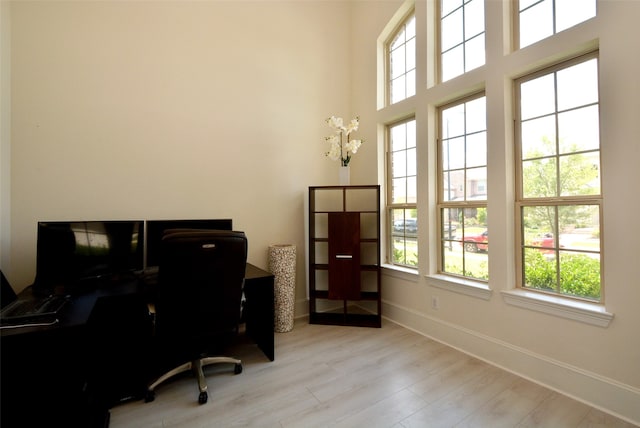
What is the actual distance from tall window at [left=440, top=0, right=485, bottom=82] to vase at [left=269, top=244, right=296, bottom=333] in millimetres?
2417

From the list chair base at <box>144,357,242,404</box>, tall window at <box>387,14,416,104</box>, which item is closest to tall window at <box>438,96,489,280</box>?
tall window at <box>387,14,416,104</box>

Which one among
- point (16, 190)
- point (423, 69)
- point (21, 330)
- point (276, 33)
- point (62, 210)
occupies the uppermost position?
point (276, 33)

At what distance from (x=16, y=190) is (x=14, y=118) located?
1.82ft

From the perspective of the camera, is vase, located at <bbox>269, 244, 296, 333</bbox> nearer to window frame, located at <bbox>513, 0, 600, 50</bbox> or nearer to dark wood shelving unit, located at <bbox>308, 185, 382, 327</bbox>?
dark wood shelving unit, located at <bbox>308, 185, 382, 327</bbox>

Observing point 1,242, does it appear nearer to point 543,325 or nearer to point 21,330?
point 21,330

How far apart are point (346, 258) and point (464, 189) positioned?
1.37 metres

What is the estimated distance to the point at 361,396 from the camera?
1933mm

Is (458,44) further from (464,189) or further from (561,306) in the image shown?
(561,306)

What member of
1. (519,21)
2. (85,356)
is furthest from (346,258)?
(519,21)

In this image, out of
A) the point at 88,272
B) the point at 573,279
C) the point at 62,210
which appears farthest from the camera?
the point at 62,210

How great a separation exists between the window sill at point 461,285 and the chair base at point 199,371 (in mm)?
1893

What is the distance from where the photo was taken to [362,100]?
3.73 metres

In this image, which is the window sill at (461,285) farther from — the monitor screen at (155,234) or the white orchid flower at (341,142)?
the monitor screen at (155,234)

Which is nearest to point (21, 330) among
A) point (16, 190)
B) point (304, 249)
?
point (16, 190)
